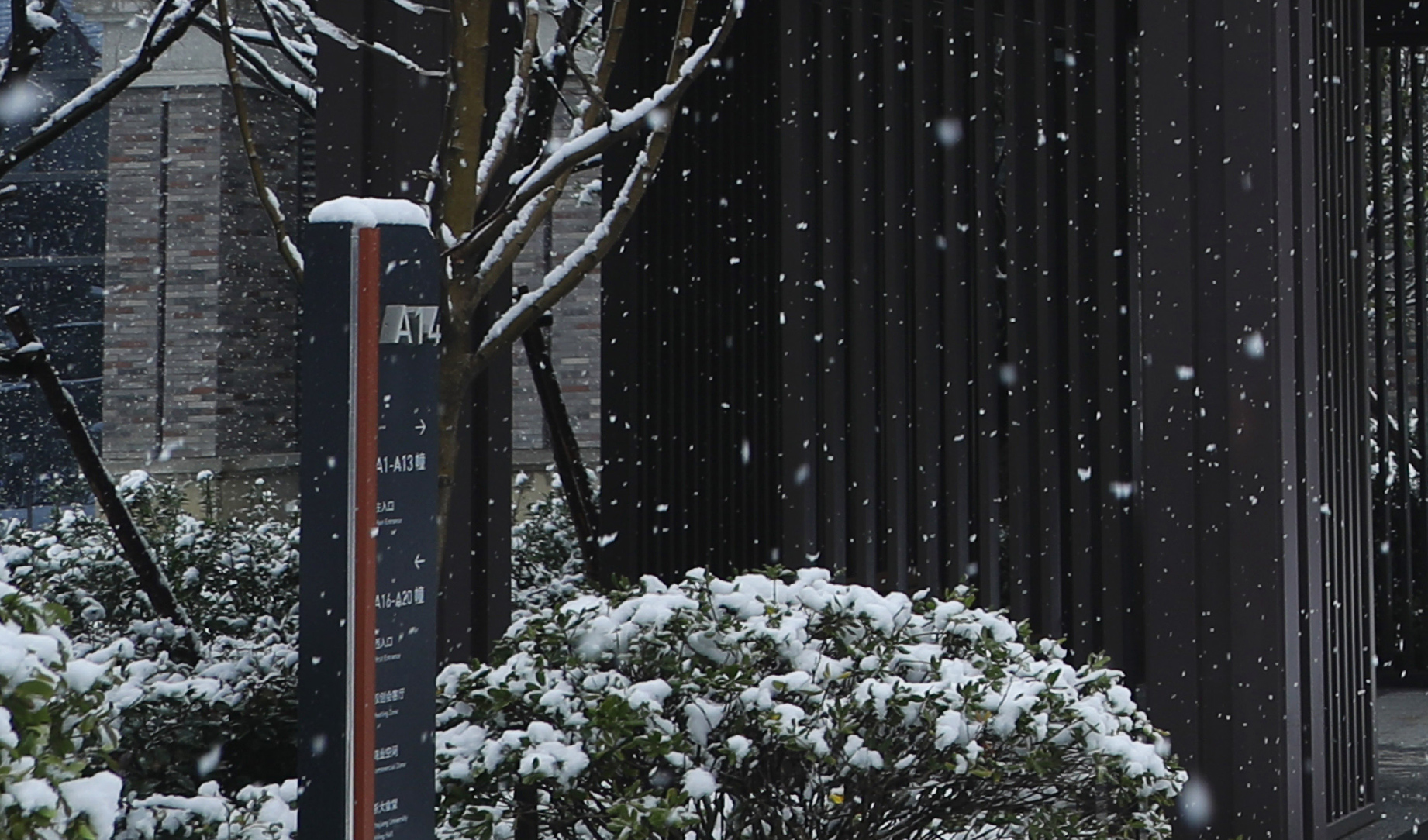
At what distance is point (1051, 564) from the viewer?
529cm

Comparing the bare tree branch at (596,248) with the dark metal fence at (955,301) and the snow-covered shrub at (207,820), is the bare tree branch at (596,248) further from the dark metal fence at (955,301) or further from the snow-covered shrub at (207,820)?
the dark metal fence at (955,301)

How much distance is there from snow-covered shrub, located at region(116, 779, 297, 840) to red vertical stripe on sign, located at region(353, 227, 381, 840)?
1.24 metres

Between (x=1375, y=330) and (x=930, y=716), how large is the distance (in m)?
6.64

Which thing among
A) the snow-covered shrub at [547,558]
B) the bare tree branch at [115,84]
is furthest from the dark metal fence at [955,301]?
the bare tree branch at [115,84]

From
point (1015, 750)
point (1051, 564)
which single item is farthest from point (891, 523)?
point (1015, 750)

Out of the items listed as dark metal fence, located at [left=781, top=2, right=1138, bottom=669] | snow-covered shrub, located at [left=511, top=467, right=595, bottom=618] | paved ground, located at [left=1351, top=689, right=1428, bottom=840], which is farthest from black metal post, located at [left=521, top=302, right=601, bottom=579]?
paved ground, located at [left=1351, top=689, right=1428, bottom=840]

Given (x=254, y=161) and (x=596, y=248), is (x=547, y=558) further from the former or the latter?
(x=254, y=161)

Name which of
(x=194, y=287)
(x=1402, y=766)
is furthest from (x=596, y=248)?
(x=194, y=287)

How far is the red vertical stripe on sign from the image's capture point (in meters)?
2.33

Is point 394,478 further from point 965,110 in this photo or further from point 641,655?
point 965,110

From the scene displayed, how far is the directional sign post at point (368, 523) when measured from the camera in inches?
93.0

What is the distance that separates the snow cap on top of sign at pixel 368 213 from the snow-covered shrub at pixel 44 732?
0.72 metres

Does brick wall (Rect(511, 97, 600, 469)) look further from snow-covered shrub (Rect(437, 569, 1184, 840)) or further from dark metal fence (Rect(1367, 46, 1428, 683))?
snow-covered shrub (Rect(437, 569, 1184, 840))

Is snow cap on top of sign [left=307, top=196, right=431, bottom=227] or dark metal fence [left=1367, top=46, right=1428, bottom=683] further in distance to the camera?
dark metal fence [left=1367, top=46, right=1428, bottom=683]
